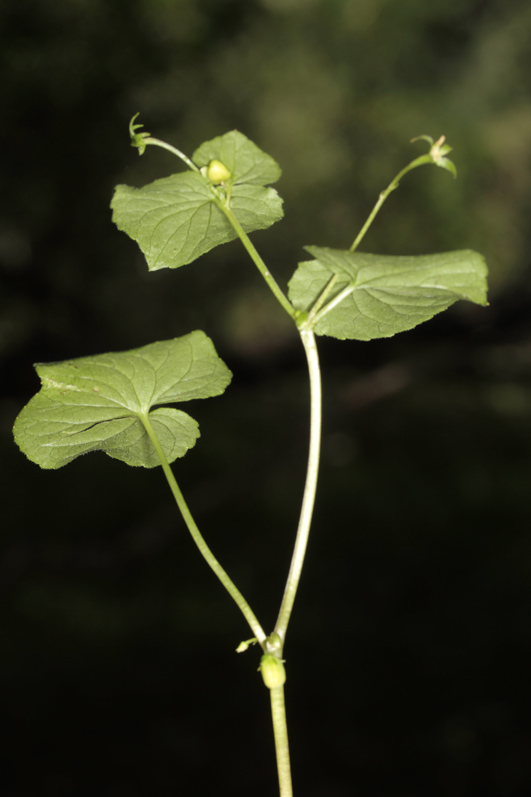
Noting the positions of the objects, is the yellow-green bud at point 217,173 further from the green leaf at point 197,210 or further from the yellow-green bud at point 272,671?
the yellow-green bud at point 272,671

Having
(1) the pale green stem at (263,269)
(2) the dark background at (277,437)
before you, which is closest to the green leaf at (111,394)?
(1) the pale green stem at (263,269)

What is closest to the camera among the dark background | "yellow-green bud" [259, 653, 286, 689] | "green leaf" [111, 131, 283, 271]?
"yellow-green bud" [259, 653, 286, 689]

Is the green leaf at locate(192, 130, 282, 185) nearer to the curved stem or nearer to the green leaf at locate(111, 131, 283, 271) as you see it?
the green leaf at locate(111, 131, 283, 271)

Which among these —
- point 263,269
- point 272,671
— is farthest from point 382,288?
point 272,671

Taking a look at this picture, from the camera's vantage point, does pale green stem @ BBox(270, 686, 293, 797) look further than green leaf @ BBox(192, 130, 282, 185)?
No

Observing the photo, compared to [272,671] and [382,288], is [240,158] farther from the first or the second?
[272,671]

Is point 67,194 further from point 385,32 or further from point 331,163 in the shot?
point 385,32

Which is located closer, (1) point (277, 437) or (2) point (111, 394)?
(2) point (111, 394)

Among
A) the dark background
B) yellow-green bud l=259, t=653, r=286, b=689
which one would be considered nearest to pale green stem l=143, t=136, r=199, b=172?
yellow-green bud l=259, t=653, r=286, b=689
